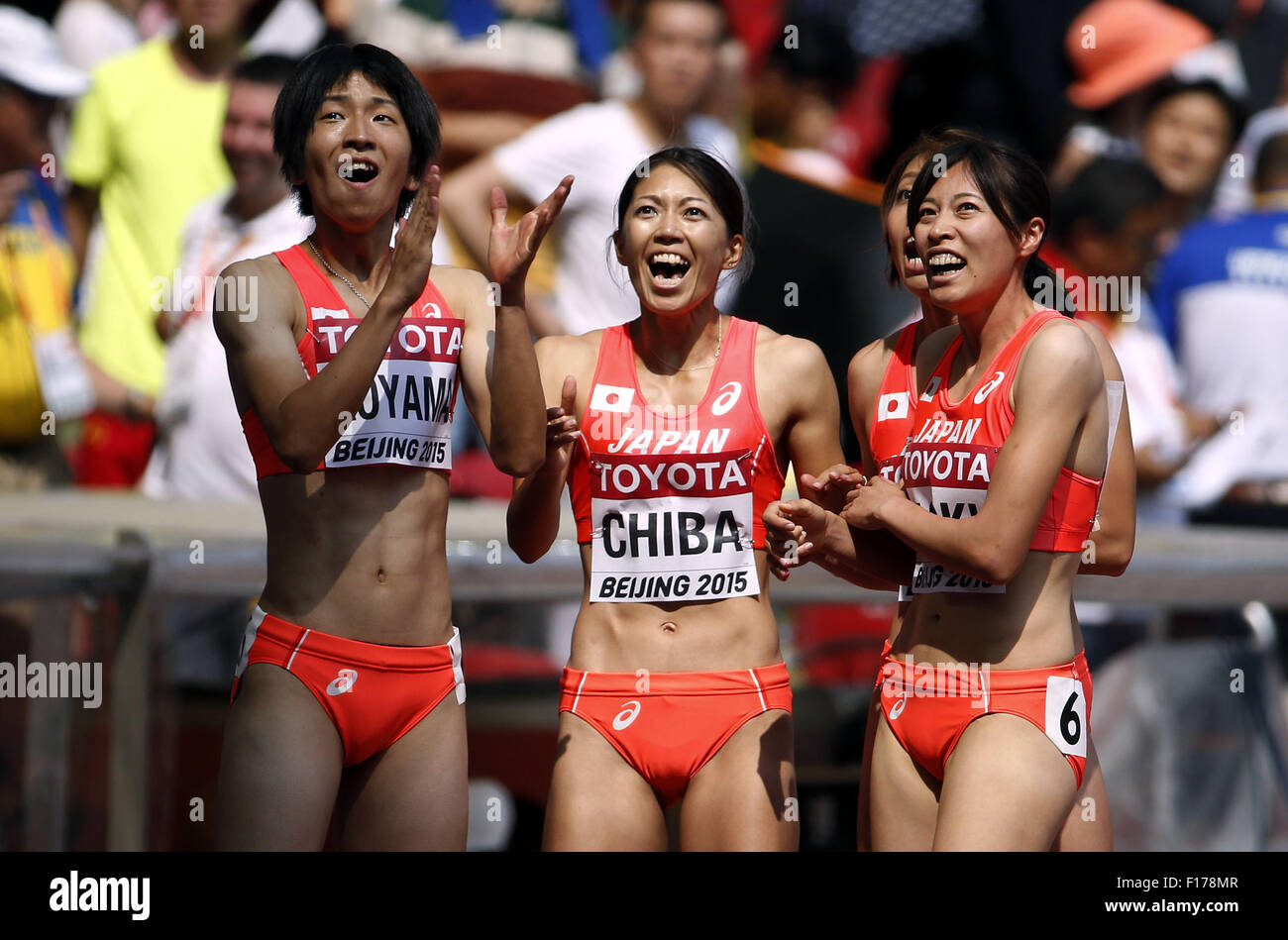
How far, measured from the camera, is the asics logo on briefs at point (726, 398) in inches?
162

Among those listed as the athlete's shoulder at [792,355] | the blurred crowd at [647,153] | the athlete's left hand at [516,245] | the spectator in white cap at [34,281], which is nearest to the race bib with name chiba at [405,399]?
the athlete's left hand at [516,245]

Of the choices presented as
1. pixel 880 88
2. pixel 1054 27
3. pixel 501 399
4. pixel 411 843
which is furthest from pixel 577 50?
pixel 411 843

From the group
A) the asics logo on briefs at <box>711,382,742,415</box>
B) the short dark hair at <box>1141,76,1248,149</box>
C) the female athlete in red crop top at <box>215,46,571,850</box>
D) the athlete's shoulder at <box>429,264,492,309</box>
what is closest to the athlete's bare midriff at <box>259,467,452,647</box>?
the female athlete in red crop top at <box>215,46,571,850</box>

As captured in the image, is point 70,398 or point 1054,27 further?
point 1054,27

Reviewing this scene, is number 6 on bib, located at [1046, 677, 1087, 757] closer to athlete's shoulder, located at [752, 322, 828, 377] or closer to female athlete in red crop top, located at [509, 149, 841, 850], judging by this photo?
female athlete in red crop top, located at [509, 149, 841, 850]

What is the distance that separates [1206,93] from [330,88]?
21.0 feet

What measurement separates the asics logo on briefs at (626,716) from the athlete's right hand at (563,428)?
619 mm

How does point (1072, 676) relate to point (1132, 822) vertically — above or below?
above

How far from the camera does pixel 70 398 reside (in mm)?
7598

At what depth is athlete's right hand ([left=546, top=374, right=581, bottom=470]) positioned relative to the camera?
13.1ft

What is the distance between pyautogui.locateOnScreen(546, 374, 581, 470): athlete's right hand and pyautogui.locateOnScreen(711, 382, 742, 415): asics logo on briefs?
1.16ft

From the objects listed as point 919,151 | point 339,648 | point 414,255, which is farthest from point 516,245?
point 919,151
